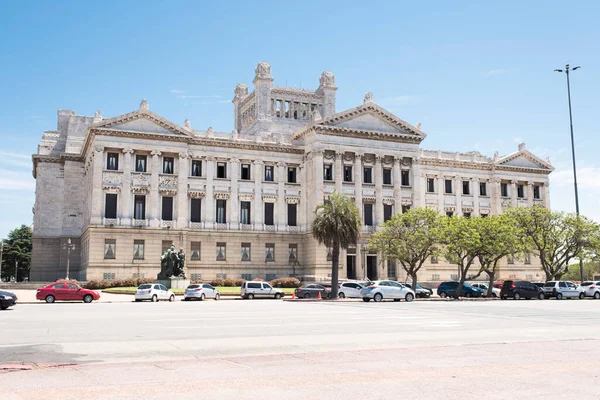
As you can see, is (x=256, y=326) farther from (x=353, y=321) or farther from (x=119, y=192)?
(x=119, y=192)

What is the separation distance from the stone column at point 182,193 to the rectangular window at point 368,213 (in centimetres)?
2057

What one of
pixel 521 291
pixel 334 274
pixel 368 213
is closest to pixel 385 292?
pixel 334 274

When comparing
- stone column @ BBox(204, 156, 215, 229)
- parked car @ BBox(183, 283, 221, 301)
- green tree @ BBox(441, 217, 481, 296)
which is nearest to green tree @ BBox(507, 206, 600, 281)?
green tree @ BBox(441, 217, 481, 296)

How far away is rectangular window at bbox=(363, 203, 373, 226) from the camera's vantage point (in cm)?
6988

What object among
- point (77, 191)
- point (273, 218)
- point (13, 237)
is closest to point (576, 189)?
point (273, 218)

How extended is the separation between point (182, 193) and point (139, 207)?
4.73m

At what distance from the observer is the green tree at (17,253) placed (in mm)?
98681

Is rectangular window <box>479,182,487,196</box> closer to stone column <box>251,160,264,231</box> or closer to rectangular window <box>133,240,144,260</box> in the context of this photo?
stone column <box>251,160,264,231</box>

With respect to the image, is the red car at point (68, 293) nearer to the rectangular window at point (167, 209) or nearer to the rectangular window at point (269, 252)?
the rectangular window at point (167, 209)

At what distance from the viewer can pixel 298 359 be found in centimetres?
1356

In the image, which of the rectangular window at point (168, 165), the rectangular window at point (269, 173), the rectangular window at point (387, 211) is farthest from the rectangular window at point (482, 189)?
the rectangular window at point (168, 165)

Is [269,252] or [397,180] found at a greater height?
[397,180]

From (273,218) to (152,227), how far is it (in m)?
13.8

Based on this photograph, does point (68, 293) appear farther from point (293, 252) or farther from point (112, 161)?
point (293, 252)
